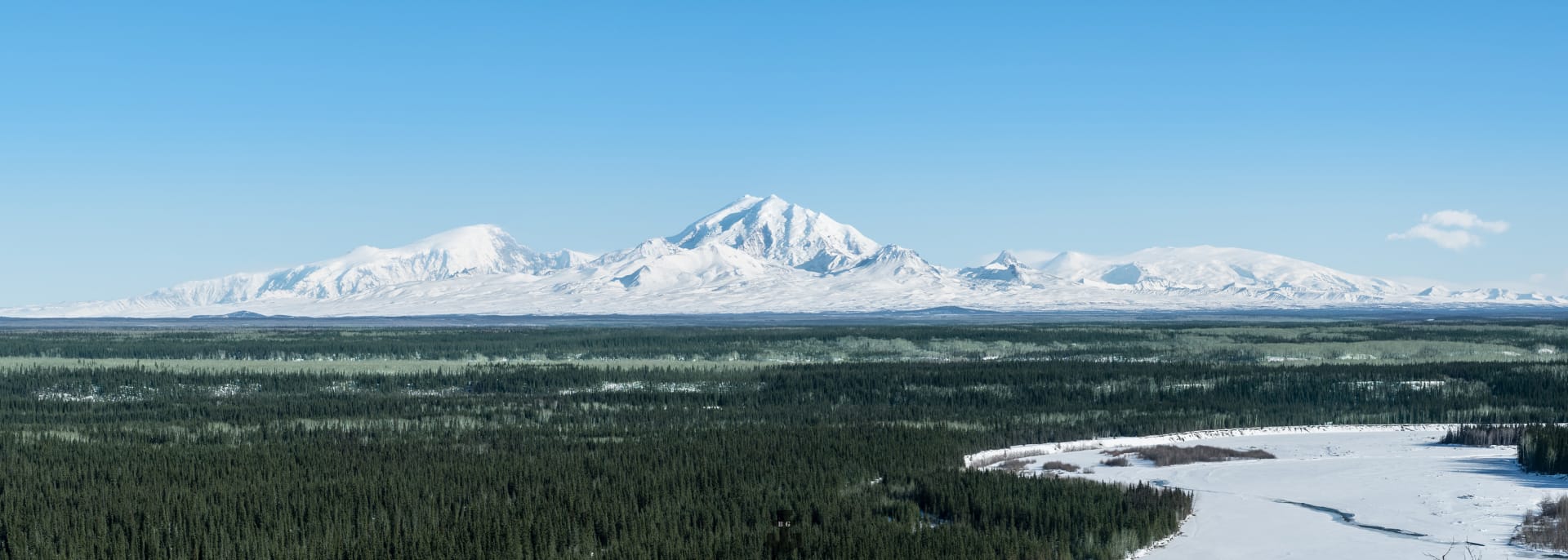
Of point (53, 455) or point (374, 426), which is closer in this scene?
point (53, 455)

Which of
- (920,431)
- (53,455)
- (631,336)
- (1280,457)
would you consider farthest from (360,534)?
(631,336)

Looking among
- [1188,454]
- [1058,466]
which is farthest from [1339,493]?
[1188,454]

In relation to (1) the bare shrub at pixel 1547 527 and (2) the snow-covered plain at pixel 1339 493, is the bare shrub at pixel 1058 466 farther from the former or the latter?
(1) the bare shrub at pixel 1547 527

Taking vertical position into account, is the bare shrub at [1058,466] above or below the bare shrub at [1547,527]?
above

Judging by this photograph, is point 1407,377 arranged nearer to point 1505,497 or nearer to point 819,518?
point 1505,497

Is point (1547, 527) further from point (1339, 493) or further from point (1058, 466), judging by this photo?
point (1058, 466)

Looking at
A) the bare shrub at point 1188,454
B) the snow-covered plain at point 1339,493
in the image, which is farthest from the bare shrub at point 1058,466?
the bare shrub at point 1188,454

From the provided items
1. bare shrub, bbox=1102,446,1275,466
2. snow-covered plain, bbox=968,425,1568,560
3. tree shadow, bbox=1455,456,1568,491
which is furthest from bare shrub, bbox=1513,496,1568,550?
bare shrub, bbox=1102,446,1275,466
